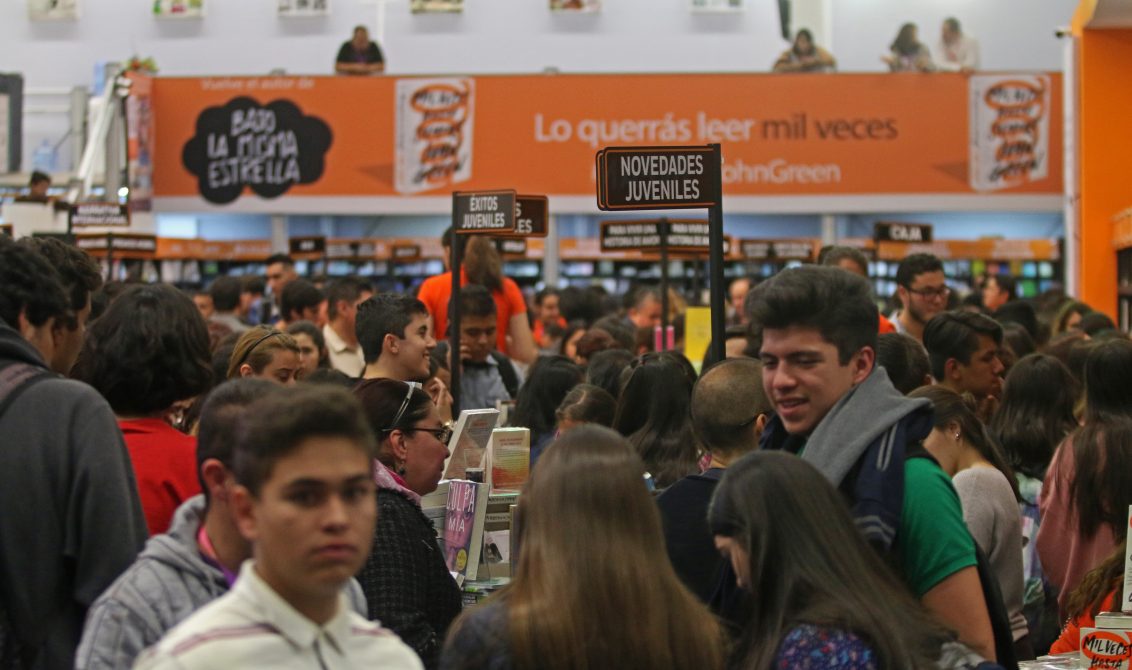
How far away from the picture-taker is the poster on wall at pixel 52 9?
22.7 metres

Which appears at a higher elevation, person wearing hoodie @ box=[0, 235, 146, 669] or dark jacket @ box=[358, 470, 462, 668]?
person wearing hoodie @ box=[0, 235, 146, 669]

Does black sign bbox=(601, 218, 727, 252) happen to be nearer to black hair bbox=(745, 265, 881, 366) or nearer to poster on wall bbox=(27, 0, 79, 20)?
black hair bbox=(745, 265, 881, 366)

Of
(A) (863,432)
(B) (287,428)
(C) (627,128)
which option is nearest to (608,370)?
(A) (863,432)

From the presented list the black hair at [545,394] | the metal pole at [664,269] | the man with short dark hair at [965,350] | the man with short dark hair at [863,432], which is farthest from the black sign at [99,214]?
the man with short dark hair at [863,432]

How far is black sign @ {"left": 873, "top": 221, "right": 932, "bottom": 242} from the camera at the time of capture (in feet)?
38.2

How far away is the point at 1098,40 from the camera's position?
41.1 ft

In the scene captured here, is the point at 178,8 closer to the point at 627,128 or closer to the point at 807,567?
the point at 627,128

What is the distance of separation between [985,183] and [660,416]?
13348mm

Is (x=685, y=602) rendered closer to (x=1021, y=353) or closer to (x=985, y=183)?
(x=1021, y=353)

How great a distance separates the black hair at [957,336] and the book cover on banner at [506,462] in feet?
6.54

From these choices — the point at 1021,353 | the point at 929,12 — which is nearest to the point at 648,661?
the point at 1021,353

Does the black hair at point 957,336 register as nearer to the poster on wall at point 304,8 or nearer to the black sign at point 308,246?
the black sign at point 308,246

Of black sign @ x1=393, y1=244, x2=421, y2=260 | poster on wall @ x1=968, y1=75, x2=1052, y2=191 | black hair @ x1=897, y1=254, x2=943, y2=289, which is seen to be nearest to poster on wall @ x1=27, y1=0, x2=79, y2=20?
black sign @ x1=393, y1=244, x2=421, y2=260

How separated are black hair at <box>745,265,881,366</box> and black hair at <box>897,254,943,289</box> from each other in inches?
155
